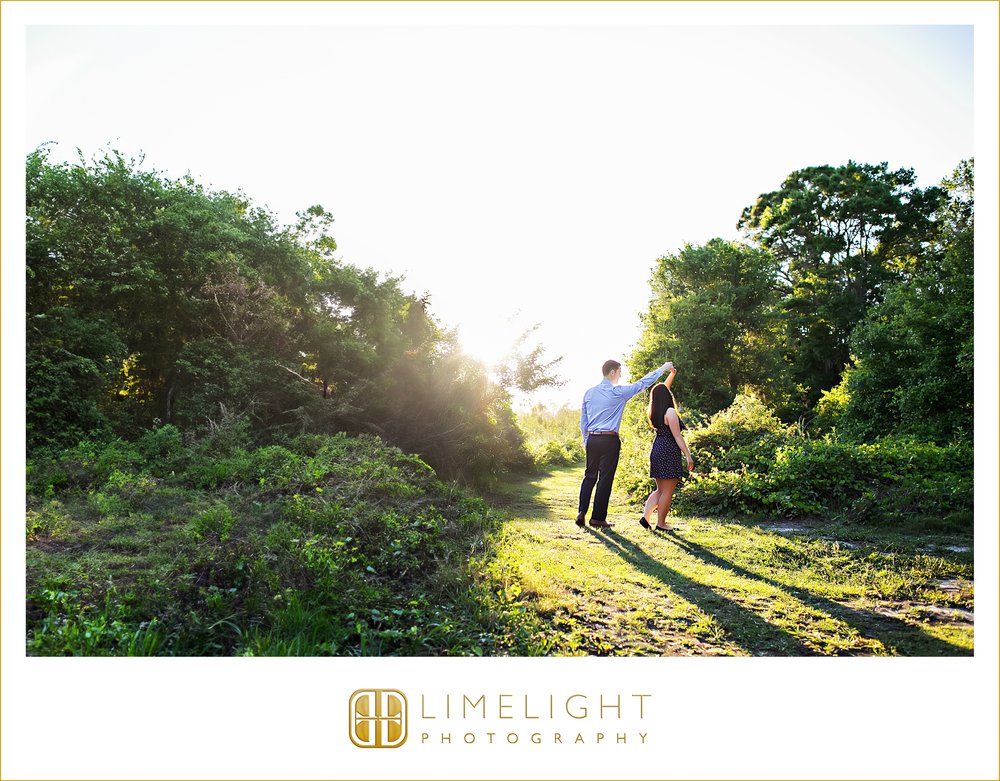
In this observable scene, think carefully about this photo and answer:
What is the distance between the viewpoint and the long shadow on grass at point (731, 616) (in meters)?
2.82

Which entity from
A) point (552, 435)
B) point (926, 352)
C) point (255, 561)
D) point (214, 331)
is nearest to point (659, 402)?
point (255, 561)

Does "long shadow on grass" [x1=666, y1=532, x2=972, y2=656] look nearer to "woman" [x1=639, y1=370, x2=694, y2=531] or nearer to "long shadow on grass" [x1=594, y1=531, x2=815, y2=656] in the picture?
"long shadow on grass" [x1=594, y1=531, x2=815, y2=656]

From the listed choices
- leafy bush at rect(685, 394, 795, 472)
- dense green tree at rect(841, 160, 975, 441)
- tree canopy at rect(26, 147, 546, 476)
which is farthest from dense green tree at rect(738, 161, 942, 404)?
tree canopy at rect(26, 147, 546, 476)

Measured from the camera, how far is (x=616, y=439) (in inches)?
231

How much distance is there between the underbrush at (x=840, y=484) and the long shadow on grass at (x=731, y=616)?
2868 mm

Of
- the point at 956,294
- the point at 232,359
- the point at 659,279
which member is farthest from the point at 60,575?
the point at 659,279

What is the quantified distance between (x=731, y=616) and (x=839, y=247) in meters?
20.2

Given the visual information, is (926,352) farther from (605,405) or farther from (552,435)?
(552,435)

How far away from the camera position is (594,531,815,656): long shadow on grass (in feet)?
9.26

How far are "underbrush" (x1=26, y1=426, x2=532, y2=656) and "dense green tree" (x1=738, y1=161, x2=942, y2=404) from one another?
16601 mm

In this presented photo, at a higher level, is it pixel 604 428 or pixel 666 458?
pixel 604 428

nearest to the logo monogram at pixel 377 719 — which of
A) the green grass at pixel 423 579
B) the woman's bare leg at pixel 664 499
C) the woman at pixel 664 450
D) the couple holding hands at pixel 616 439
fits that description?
the green grass at pixel 423 579

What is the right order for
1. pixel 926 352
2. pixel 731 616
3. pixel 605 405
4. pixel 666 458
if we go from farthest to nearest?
pixel 926 352
pixel 605 405
pixel 666 458
pixel 731 616

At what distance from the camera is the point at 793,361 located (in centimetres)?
1802
